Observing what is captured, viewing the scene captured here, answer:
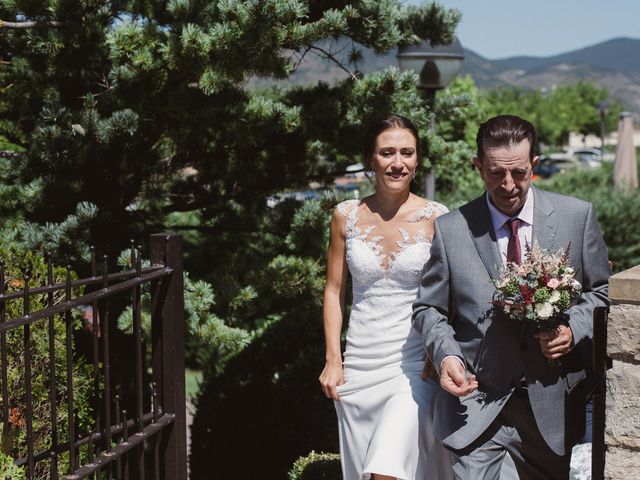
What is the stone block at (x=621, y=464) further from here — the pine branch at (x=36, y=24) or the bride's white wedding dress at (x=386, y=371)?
the pine branch at (x=36, y=24)

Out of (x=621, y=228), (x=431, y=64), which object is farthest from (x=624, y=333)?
(x=621, y=228)


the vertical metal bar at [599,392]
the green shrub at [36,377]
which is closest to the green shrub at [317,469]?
the green shrub at [36,377]

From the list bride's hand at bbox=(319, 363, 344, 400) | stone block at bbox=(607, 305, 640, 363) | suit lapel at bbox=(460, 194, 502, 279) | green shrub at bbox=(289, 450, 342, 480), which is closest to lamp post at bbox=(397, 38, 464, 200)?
green shrub at bbox=(289, 450, 342, 480)

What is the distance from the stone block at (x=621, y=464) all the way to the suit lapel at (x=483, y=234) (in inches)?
29.3

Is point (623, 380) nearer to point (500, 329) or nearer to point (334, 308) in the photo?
point (500, 329)

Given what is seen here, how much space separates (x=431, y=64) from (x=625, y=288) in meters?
4.44

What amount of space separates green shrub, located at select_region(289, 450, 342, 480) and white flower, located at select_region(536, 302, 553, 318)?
227 cm

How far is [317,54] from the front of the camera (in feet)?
17.8

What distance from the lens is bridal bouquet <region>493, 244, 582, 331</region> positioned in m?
2.97

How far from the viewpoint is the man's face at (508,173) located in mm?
3180

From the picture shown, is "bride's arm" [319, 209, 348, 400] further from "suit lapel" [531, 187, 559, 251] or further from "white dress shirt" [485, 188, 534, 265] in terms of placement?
"suit lapel" [531, 187, 559, 251]

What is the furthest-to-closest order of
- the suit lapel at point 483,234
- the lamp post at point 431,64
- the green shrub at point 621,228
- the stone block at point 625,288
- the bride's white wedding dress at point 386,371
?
the green shrub at point 621,228, the lamp post at point 431,64, the bride's white wedding dress at point 386,371, the suit lapel at point 483,234, the stone block at point 625,288

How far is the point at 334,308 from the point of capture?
4102mm

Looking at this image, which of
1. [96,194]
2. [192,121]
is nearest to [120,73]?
[192,121]
